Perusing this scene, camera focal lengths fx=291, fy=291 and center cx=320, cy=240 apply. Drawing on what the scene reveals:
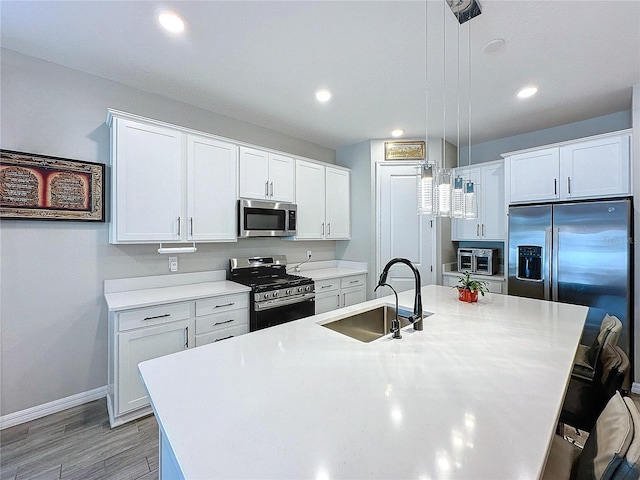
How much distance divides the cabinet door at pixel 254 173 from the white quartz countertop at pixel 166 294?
994 mm

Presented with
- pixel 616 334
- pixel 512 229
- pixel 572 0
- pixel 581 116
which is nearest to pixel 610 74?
pixel 581 116

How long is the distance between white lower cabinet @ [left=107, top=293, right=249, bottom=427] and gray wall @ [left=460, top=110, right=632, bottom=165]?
4.06m

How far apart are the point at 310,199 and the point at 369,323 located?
6.98 ft

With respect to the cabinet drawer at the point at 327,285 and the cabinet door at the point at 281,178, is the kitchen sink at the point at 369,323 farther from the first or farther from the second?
the cabinet door at the point at 281,178

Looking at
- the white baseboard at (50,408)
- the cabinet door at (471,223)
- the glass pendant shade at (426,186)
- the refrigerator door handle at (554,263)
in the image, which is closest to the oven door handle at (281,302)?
the white baseboard at (50,408)

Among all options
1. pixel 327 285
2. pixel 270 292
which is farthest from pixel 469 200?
pixel 327 285

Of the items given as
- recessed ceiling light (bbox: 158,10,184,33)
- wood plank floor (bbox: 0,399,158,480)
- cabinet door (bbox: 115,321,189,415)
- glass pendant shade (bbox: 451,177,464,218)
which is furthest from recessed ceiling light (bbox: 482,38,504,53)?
wood plank floor (bbox: 0,399,158,480)

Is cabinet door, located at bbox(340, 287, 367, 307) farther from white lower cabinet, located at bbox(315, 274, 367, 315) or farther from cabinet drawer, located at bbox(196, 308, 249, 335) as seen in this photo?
cabinet drawer, located at bbox(196, 308, 249, 335)

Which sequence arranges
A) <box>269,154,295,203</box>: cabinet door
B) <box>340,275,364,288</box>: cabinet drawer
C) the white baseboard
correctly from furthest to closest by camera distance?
1. <box>340,275,364,288</box>: cabinet drawer
2. <box>269,154,295,203</box>: cabinet door
3. the white baseboard

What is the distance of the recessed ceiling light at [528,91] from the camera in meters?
2.68

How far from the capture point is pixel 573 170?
9.74 feet

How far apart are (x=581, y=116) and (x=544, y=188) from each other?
3.32 ft

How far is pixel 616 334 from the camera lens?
161 centimetres

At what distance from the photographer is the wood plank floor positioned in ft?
5.71
